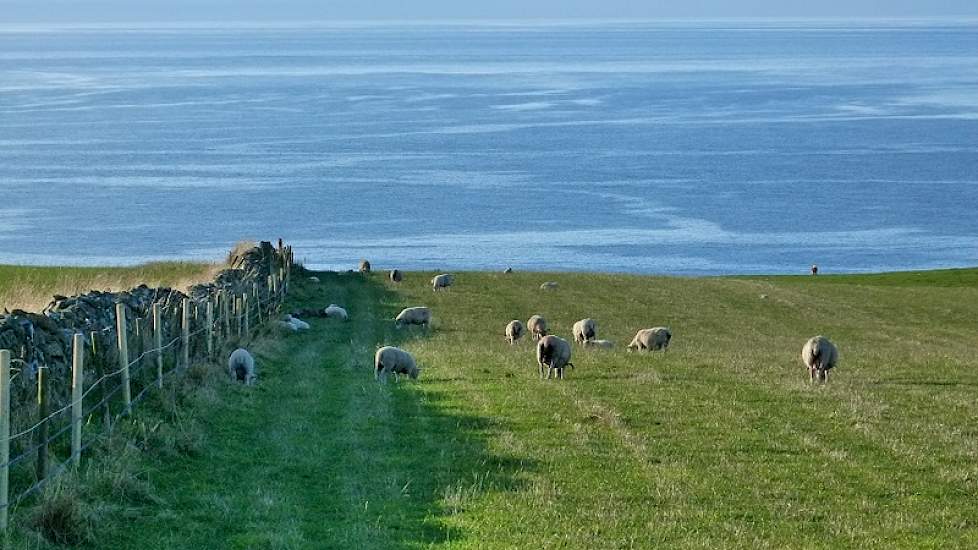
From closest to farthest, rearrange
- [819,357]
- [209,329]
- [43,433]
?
[43,433], [209,329], [819,357]

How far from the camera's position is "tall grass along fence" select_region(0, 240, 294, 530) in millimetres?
14789

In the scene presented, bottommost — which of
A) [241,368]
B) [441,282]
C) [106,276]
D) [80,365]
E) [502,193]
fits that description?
[241,368]

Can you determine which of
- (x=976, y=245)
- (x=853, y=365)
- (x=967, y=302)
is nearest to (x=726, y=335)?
(x=853, y=365)

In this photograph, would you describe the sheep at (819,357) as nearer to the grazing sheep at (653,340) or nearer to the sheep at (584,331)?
the grazing sheep at (653,340)

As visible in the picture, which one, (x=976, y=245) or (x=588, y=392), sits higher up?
(x=976, y=245)

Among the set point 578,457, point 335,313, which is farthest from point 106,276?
point 578,457

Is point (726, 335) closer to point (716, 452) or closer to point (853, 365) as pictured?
point (853, 365)

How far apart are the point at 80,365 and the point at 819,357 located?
16294mm

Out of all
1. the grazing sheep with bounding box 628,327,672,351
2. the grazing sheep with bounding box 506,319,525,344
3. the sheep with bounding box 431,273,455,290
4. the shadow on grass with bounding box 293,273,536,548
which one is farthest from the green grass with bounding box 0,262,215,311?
the shadow on grass with bounding box 293,273,536,548

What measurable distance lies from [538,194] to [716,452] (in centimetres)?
11108

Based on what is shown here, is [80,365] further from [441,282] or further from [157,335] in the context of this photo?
[441,282]

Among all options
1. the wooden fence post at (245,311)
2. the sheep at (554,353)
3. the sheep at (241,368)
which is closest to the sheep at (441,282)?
the wooden fence post at (245,311)

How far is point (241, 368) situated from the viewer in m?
26.2

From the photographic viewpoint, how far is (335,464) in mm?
17859
